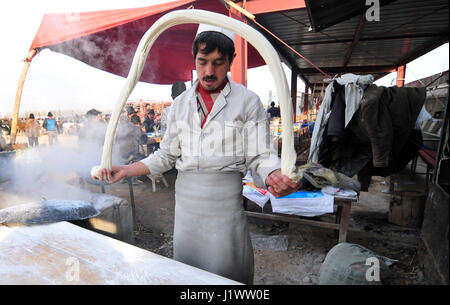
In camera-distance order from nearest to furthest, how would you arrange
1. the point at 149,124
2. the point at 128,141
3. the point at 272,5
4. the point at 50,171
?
the point at 272,5 → the point at 50,171 → the point at 128,141 → the point at 149,124

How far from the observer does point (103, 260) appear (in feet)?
4.14

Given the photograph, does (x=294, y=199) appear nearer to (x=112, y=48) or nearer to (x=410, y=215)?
(x=410, y=215)

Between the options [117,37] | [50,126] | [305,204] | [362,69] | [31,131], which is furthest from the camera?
[50,126]

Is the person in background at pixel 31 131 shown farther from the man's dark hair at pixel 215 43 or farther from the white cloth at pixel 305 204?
the man's dark hair at pixel 215 43

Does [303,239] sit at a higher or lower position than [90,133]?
lower

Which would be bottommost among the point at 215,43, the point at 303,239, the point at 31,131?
the point at 303,239

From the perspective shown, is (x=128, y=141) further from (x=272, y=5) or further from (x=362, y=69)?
(x=362, y=69)

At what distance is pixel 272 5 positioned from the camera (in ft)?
14.1

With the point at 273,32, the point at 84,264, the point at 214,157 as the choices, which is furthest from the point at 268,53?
the point at 273,32

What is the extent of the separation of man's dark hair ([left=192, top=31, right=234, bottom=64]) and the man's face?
2 centimetres

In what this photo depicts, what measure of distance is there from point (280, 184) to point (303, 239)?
291 centimetres

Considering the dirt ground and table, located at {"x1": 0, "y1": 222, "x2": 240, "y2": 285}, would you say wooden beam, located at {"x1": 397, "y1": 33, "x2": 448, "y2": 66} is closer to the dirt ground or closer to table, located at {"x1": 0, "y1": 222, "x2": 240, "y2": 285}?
the dirt ground

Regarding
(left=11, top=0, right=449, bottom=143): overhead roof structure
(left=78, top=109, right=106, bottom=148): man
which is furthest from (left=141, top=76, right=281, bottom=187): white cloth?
(left=78, top=109, right=106, bottom=148): man
